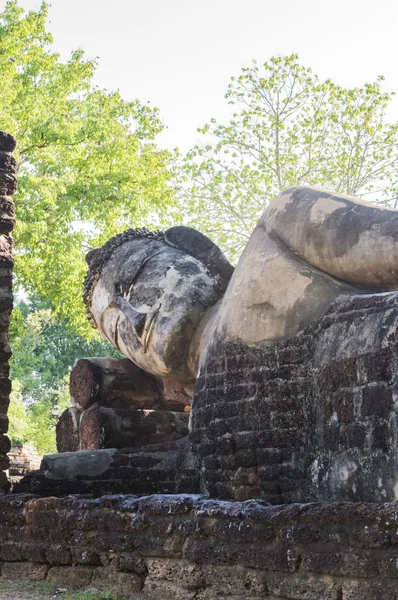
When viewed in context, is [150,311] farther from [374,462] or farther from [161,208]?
[161,208]

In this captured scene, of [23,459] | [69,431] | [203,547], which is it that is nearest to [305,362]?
[203,547]

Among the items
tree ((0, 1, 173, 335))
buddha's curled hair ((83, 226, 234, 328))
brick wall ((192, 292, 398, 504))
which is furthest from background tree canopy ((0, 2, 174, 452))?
brick wall ((192, 292, 398, 504))

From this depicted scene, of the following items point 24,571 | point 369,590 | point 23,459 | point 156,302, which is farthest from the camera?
point 23,459

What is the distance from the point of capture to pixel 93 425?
19.0 ft

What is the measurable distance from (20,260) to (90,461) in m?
9.45

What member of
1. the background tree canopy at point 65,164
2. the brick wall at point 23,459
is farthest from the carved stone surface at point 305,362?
the background tree canopy at point 65,164

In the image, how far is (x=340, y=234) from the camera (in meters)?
4.56

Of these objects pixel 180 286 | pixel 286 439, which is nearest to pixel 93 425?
pixel 180 286

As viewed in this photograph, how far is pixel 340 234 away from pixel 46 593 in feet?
7.64

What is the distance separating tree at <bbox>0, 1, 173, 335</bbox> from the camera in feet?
46.9

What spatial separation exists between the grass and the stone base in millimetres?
55

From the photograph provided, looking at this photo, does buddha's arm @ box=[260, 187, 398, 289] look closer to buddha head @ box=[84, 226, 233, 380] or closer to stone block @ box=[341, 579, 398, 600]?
buddha head @ box=[84, 226, 233, 380]

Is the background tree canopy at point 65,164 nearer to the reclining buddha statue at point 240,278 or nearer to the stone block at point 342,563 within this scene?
the reclining buddha statue at point 240,278

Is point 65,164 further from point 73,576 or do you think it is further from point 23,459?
point 73,576
